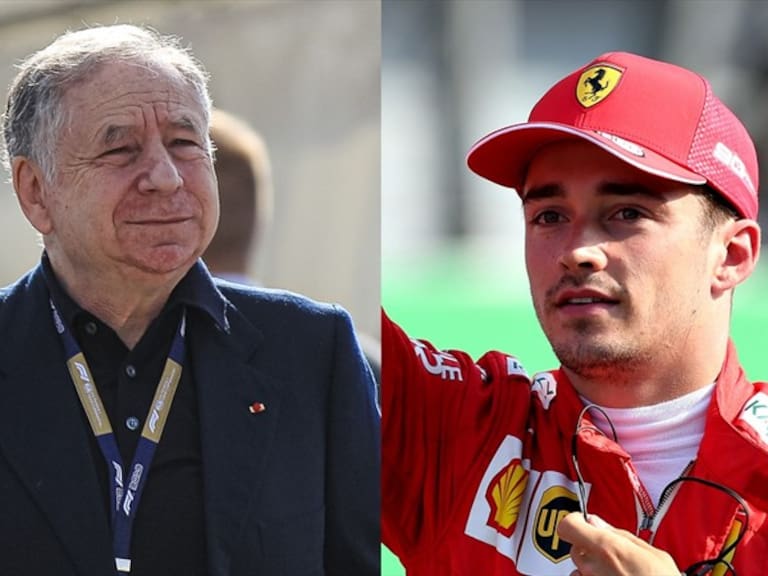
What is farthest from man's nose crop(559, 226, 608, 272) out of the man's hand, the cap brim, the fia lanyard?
the fia lanyard

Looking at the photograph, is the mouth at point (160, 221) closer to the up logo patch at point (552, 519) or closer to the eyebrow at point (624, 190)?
the eyebrow at point (624, 190)

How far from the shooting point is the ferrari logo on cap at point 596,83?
164cm

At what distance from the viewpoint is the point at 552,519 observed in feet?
5.36

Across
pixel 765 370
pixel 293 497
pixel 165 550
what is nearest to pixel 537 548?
pixel 293 497

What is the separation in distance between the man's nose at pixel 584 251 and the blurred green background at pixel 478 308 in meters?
0.72

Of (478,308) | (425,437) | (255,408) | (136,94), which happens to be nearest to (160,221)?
(136,94)

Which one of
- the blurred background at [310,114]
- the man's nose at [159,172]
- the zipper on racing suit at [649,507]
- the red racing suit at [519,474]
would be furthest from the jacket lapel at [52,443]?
the zipper on racing suit at [649,507]

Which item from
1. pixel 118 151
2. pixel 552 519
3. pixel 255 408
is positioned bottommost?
pixel 552 519

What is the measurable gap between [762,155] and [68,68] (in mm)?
1389

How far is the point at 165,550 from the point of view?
4.53ft

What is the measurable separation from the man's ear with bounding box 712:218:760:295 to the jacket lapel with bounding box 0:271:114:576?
2.92 ft

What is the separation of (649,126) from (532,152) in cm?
18

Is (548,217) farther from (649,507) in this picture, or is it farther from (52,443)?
(52,443)

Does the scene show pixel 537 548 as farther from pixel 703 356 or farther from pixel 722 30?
pixel 722 30
